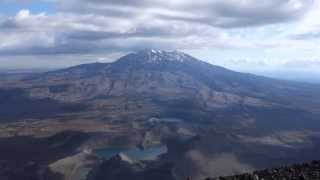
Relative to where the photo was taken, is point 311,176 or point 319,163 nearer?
point 311,176

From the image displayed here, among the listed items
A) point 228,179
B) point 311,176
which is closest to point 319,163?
point 311,176

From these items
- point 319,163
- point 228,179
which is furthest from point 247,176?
point 319,163

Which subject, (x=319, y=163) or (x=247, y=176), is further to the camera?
(x=319, y=163)

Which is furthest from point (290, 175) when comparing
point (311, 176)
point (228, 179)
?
point (228, 179)

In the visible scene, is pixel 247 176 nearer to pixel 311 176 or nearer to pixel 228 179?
pixel 228 179

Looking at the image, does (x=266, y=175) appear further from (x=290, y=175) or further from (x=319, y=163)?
(x=319, y=163)

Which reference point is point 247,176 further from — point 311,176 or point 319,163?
point 319,163
